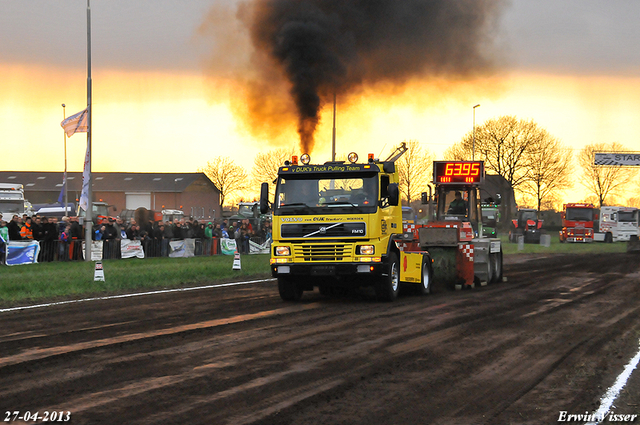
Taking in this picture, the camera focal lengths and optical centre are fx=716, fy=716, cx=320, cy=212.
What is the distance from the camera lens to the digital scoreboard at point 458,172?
71.1 ft

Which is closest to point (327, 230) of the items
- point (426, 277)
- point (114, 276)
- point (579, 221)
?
point (426, 277)

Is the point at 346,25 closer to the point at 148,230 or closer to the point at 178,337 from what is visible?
the point at 148,230

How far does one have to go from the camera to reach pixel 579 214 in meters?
53.4

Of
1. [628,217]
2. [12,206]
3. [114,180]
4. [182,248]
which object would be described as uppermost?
[114,180]

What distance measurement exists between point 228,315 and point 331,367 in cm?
504

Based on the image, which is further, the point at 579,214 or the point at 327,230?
the point at 579,214

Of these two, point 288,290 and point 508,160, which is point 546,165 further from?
point 288,290

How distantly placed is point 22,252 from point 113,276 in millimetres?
4909

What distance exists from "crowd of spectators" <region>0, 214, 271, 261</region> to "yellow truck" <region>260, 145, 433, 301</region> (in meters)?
12.1

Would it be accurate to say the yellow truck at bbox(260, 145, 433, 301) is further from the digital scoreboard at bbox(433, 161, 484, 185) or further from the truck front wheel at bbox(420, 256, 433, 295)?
the digital scoreboard at bbox(433, 161, 484, 185)

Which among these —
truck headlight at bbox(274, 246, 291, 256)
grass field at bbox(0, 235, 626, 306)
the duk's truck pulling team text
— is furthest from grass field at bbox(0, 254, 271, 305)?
the duk's truck pulling team text

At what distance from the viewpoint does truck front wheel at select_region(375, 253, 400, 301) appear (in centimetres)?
1470

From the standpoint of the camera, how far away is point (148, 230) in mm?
28266

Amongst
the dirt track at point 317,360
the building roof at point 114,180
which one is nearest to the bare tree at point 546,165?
the building roof at point 114,180
